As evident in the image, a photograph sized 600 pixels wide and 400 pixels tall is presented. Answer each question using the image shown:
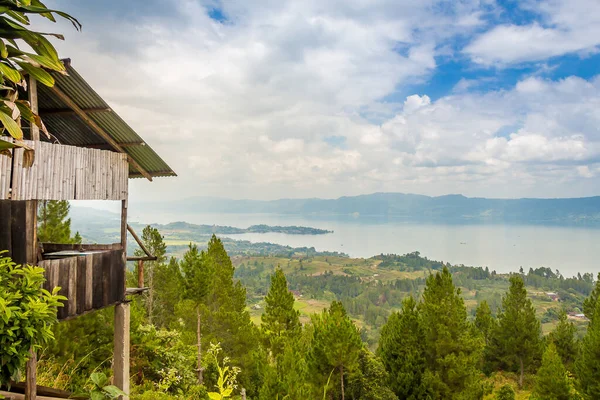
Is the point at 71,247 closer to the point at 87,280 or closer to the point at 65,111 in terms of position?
the point at 87,280

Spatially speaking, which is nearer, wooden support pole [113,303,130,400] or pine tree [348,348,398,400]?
wooden support pole [113,303,130,400]

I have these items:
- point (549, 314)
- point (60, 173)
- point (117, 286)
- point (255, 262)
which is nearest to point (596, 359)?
point (117, 286)

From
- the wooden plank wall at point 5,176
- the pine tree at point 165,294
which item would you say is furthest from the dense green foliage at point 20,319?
the pine tree at point 165,294

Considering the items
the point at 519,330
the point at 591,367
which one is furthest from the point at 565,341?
the point at 591,367

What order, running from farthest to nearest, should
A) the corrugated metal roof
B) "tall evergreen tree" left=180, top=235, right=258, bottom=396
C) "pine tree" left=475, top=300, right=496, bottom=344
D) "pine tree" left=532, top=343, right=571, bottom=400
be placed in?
"pine tree" left=475, top=300, right=496, bottom=344 < "tall evergreen tree" left=180, top=235, right=258, bottom=396 < "pine tree" left=532, top=343, right=571, bottom=400 < the corrugated metal roof

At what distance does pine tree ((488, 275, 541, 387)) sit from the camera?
2461cm

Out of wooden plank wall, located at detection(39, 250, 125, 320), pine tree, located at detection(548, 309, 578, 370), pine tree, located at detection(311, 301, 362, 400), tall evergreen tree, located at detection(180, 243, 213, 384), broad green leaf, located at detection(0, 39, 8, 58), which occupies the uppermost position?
broad green leaf, located at detection(0, 39, 8, 58)

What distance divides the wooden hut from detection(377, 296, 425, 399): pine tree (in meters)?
12.5

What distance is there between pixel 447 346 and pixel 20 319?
1598 centimetres

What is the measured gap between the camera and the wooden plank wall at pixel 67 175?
178 inches

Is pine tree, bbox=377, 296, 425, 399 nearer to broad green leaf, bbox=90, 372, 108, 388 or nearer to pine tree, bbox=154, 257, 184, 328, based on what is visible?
pine tree, bbox=154, 257, 184, 328

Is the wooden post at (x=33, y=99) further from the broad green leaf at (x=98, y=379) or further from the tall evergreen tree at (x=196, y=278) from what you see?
the tall evergreen tree at (x=196, y=278)

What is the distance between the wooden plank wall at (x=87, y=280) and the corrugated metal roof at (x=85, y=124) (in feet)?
5.69

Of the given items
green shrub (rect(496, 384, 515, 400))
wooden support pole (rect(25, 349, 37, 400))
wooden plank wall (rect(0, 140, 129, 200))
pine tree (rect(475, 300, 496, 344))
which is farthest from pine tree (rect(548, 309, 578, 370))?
wooden support pole (rect(25, 349, 37, 400))
